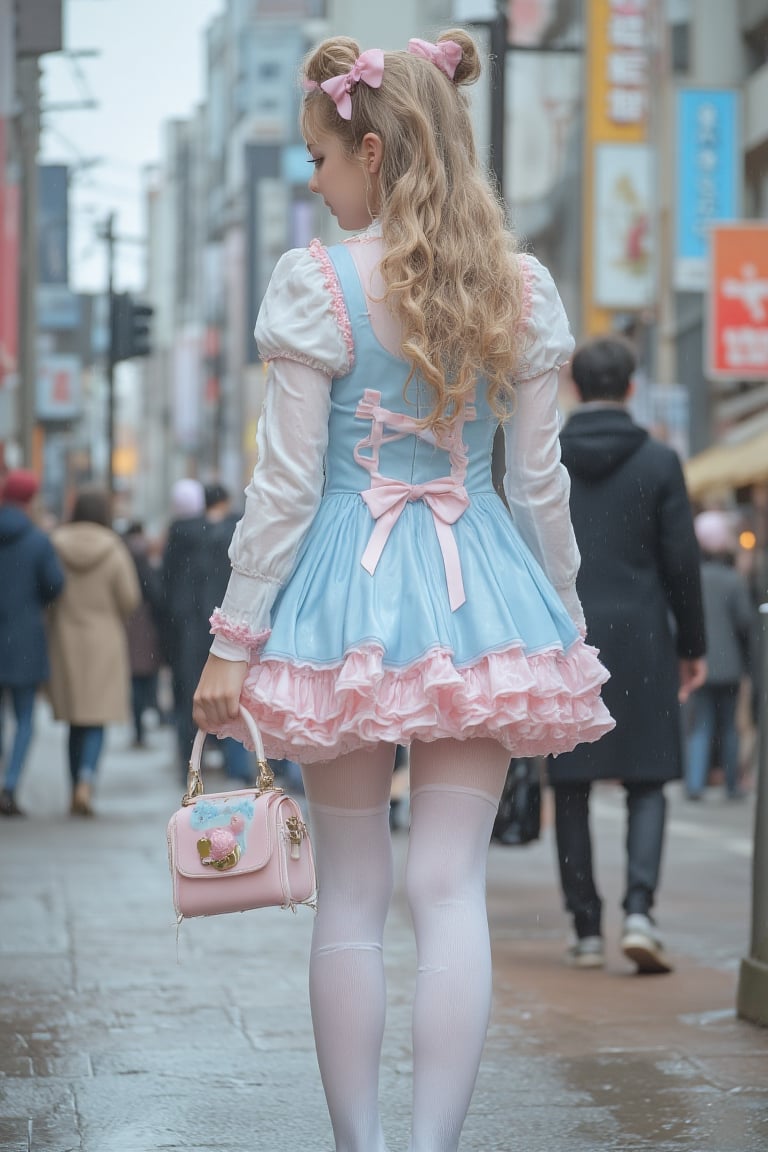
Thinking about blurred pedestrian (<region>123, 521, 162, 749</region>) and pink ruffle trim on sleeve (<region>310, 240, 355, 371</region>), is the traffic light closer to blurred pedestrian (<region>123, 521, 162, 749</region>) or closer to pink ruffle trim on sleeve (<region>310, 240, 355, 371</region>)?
blurred pedestrian (<region>123, 521, 162, 749</region>)

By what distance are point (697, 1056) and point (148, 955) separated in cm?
210

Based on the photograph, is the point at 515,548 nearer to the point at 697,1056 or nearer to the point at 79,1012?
the point at 697,1056

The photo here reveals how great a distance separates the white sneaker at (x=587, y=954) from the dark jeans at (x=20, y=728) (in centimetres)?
539

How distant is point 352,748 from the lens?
3.29 metres

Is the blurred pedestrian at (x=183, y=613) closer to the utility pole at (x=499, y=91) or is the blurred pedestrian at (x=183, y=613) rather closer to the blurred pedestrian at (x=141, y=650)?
the utility pole at (x=499, y=91)

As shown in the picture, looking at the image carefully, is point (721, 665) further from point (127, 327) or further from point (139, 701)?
point (127, 327)

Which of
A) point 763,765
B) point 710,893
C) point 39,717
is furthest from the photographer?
point 39,717

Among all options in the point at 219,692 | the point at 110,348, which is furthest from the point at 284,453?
the point at 110,348

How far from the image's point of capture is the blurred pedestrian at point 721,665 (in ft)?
41.7

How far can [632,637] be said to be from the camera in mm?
6176

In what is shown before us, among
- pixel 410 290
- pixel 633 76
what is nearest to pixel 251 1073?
pixel 410 290

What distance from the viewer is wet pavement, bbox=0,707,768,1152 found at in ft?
13.3

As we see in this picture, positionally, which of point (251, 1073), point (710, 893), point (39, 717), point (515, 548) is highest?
point (515, 548)

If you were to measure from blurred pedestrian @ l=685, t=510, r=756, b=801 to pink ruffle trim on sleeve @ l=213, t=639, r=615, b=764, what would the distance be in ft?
31.1
